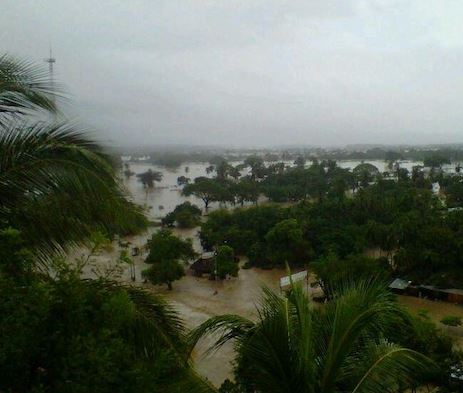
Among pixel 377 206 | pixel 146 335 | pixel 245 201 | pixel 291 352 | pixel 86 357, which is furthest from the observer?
pixel 245 201

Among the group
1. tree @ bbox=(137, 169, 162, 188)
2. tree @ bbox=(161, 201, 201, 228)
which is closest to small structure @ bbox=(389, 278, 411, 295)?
tree @ bbox=(161, 201, 201, 228)

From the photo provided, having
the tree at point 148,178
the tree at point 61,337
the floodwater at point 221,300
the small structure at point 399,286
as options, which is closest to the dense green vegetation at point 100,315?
the tree at point 61,337

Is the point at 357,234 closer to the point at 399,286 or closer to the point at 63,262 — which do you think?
the point at 399,286

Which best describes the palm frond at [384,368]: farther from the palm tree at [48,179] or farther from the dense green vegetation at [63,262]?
→ the palm tree at [48,179]

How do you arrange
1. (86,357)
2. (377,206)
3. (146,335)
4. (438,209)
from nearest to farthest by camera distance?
(86,357)
(146,335)
(377,206)
(438,209)

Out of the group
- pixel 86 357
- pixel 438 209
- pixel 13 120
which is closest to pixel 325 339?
pixel 86 357

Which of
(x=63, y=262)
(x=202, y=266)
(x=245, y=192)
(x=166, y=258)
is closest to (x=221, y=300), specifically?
(x=202, y=266)

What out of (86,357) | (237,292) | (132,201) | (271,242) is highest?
(132,201)

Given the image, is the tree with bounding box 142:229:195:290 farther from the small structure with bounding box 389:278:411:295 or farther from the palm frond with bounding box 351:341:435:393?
the palm frond with bounding box 351:341:435:393

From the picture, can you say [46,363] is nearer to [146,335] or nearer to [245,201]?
[146,335]
